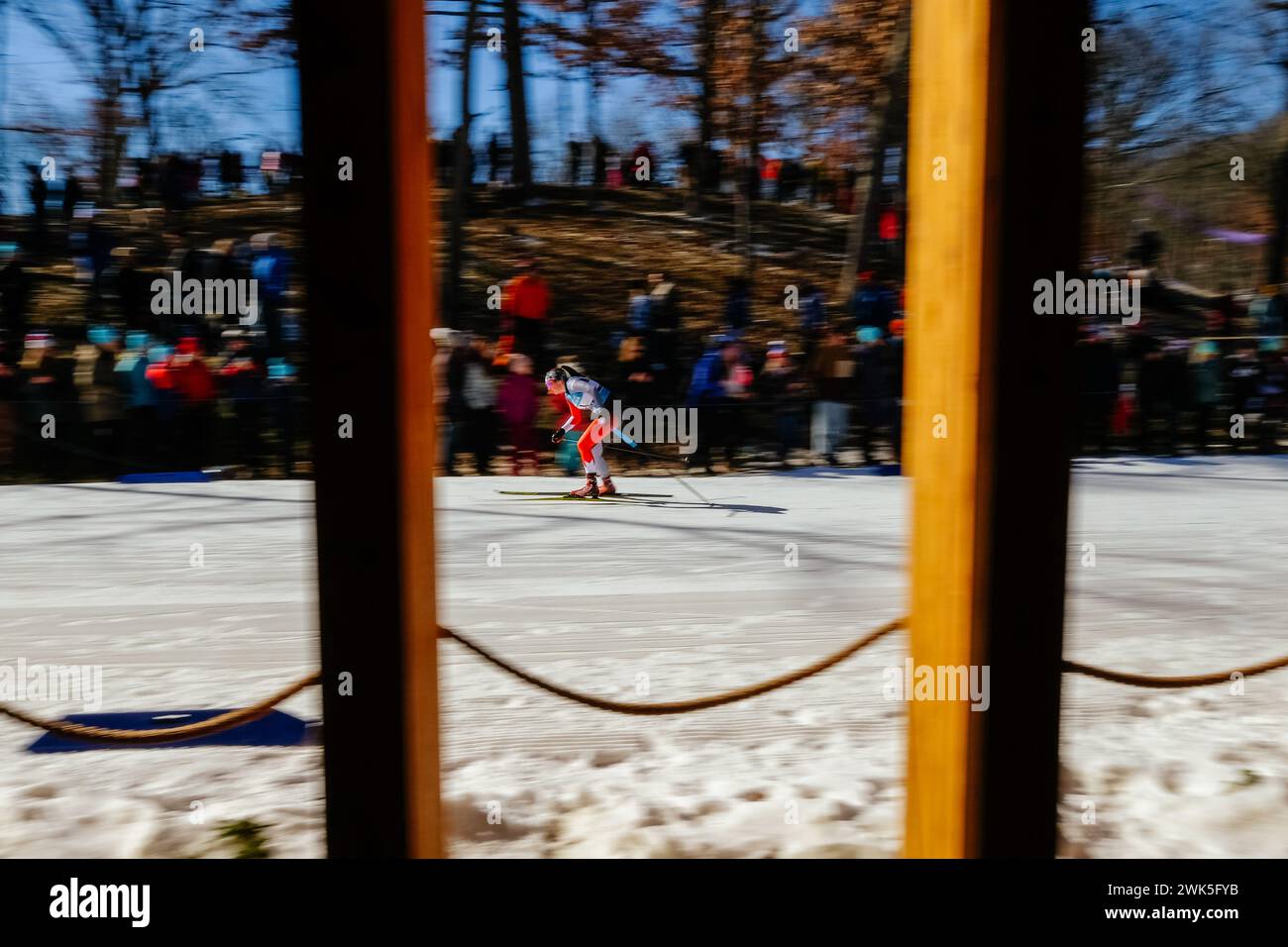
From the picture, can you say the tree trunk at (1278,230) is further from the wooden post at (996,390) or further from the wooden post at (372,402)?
the wooden post at (372,402)

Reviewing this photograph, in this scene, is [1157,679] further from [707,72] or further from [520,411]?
[707,72]

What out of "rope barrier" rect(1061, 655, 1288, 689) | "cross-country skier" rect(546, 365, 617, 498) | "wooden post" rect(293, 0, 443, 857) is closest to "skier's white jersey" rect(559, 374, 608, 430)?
"cross-country skier" rect(546, 365, 617, 498)

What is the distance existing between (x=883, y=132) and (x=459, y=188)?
538cm

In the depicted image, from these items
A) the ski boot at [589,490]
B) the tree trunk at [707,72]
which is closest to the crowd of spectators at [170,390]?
the ski boot at [589,490]

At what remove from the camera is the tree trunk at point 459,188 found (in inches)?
515

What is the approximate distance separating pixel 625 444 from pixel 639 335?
44.0 inches

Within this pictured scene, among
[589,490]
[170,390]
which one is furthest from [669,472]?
[170,390]

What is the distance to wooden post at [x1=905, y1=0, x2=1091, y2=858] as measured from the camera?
7.61 ft

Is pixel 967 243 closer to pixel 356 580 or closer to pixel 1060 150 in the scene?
pixel 1060 150

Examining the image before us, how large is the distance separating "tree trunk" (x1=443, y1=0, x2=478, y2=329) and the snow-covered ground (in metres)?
4.22

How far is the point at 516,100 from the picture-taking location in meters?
16.8

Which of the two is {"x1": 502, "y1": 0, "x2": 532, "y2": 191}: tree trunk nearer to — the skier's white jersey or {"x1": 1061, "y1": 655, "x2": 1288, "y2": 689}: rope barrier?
the skier's white jersey

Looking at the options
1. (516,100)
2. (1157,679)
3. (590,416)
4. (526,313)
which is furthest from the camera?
(516,100)
